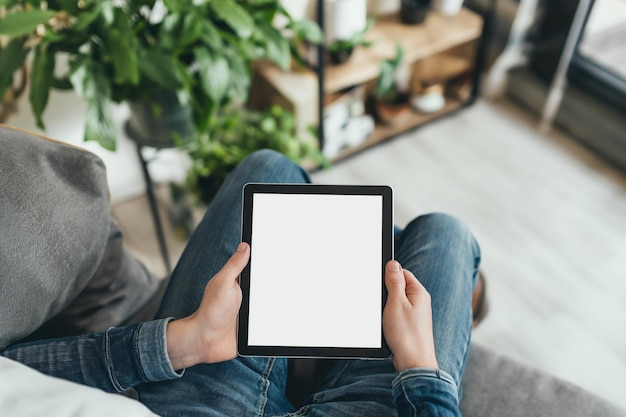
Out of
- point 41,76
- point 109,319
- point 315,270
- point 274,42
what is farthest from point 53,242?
point 274,42

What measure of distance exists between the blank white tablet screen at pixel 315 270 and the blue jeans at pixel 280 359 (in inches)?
3.5

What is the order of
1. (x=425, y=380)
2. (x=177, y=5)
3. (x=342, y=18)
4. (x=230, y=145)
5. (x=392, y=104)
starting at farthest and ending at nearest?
(x=392, y=104)
(x=342, y=18)
(x=230, y=145)
(x=177, y=5)
(x=425, y=380)

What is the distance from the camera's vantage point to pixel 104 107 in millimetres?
1108

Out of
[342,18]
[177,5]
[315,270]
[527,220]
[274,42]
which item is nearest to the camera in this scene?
[315,270]

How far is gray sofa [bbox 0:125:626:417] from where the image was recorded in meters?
0.76

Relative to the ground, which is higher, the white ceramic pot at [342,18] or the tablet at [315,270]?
the tablet at [315,270]

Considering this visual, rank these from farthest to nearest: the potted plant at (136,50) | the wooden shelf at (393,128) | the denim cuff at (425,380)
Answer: the wooden shelf at (393,128), the potted plant at (136,50), the denim cuff at (425,380)

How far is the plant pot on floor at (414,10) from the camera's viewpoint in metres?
1.86

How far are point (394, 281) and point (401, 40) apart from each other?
135 centimetres

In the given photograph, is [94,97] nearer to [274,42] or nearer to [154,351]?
[274,42]

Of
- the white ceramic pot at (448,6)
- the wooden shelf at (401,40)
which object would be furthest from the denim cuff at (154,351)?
the white ceramic pot at (448,6)

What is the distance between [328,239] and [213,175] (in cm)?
73

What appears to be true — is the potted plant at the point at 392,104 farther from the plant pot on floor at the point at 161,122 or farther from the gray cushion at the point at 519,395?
the gray cushion at the point at 519,395

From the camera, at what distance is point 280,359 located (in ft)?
2.77
